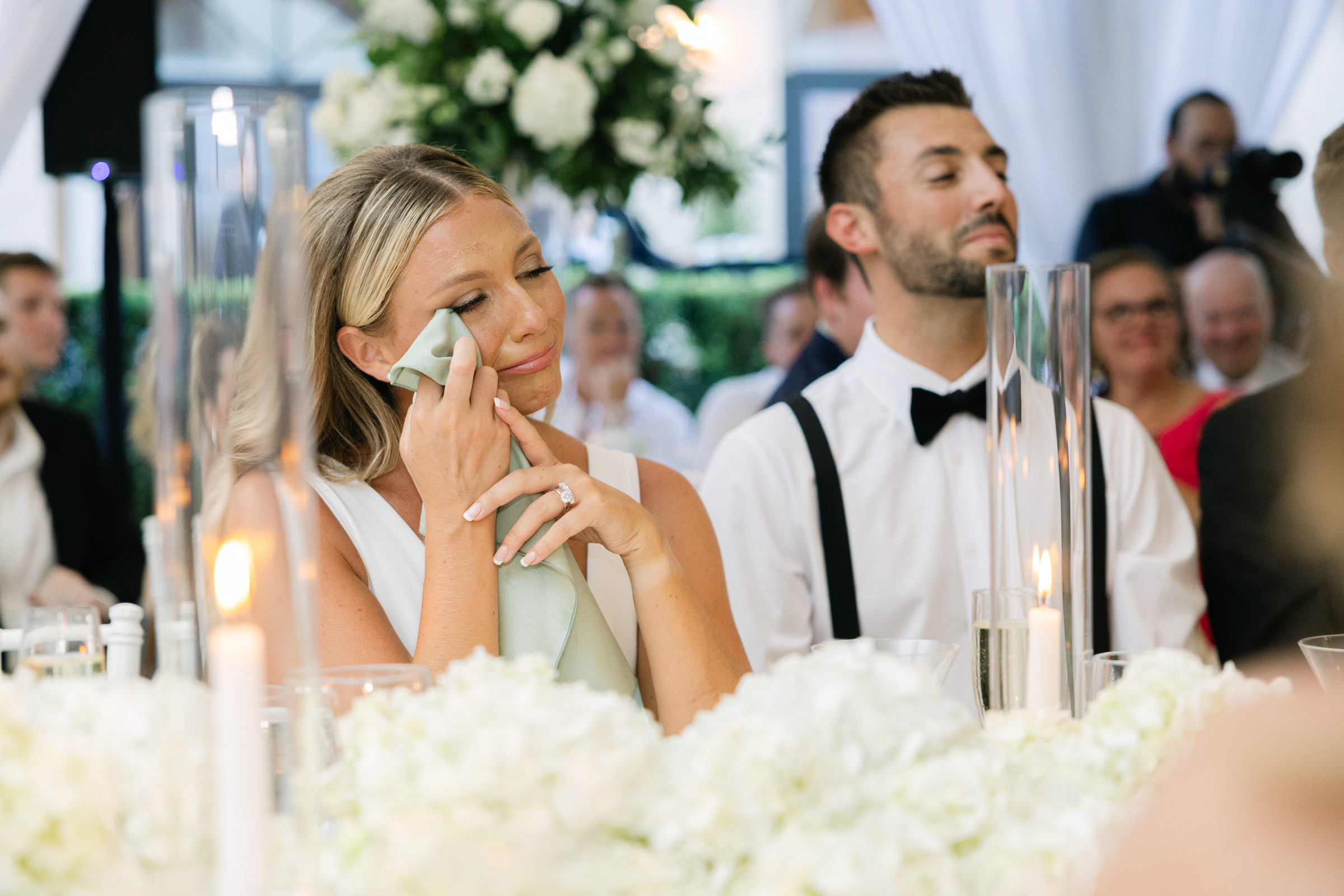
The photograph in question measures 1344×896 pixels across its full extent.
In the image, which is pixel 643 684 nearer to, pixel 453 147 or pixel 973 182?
pixel 973 182

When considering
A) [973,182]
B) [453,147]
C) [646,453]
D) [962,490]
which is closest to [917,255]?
[973,182]

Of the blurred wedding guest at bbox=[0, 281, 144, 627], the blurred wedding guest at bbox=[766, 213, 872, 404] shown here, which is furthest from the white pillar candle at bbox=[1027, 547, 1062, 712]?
the blurred wedding guest at bbox=[0, 281, 144, 627]

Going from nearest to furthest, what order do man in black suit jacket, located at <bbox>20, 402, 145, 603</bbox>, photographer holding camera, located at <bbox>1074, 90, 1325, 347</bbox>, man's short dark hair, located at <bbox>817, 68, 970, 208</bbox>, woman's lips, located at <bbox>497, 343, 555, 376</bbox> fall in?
1. woman's lips, located at <bbox>497, 343, 555, 376</bbox>
2. man's short dark hair, located at <bbox>817, 68, 970, 208</bbox>
3. man in black suit jacket, located at <bbox>20, 402, 145, 603</bbox>
4. photographer holding camera, located at <bbox>1074, 90, 1325, 347</bbox>

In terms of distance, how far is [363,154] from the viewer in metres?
1.62

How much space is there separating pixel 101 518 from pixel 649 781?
3156 millimetres

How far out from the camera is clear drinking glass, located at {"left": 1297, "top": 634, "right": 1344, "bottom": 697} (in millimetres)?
975

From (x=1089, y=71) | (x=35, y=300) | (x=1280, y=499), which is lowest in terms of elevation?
(x=1280, y=499)

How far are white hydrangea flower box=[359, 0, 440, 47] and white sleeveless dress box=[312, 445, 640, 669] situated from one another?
5.70 ft

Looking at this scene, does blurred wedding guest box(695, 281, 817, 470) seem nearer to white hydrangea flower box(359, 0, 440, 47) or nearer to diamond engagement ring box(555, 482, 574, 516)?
white hydrangea flower box(359, 0, 440, 47)

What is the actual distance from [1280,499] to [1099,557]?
34 centimetres

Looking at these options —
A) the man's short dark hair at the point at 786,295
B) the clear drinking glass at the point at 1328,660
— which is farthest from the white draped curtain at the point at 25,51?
the man's short dark hair at the point at 786,295

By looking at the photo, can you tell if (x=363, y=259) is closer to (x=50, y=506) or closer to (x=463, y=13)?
(x=463, y=13)

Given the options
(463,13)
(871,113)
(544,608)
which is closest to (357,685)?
(544,608)

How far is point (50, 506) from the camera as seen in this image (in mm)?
3289
